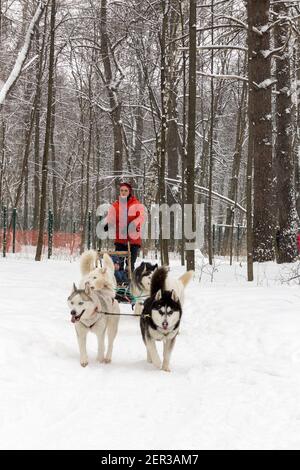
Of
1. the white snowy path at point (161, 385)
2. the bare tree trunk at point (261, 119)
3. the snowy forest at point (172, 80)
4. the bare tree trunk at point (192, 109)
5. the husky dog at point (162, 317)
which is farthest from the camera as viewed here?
the snowy forest at point (172, 80)

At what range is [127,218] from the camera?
8734mm

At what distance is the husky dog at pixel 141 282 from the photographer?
7.84 m

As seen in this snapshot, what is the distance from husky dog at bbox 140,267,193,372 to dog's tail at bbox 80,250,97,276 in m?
1.62

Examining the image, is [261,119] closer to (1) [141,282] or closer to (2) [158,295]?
(1) [141,282]

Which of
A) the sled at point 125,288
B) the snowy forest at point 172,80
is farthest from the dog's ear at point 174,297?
the snowy forest at point 172,80

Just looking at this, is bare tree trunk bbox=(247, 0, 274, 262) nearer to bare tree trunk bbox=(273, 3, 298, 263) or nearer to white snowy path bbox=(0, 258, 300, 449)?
bare tree trunk bbox=(273, 3, 298, 263)

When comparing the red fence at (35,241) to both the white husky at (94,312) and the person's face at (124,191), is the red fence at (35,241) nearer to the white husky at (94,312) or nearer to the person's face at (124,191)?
the person's face at (124,191)

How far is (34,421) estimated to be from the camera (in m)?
3.64

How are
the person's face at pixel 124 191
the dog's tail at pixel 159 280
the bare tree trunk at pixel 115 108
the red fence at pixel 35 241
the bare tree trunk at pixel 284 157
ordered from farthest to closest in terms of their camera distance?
the red fence at pixel 35 241 → the bare tree trunk at pixel 115 108 → the bare tree trunk at pixel 284 157 → the person's face at pixel 124 191 → the dog's tail at pixel 159 280

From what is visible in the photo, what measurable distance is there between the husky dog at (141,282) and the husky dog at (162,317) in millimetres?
2275

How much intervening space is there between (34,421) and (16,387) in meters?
0.64

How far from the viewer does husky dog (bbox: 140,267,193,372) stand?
5203 millimetres

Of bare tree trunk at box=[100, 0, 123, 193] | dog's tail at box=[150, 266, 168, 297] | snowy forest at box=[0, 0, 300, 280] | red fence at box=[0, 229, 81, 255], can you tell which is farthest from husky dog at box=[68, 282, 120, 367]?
red fence at box=[0, 229, 81, 255]

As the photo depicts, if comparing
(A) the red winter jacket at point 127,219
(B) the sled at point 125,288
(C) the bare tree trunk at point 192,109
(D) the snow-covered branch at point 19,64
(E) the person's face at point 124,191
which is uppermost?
(D) the snow-covered branch at point 19,64
